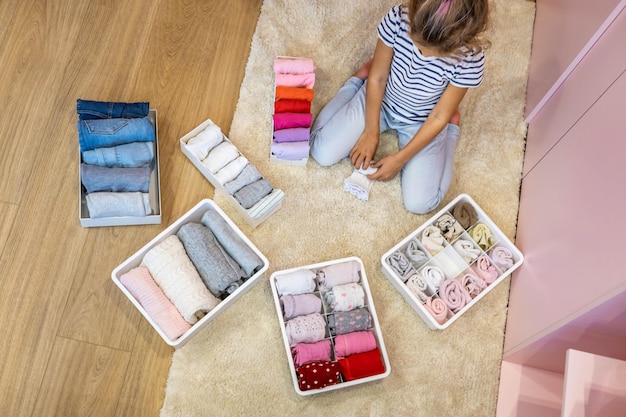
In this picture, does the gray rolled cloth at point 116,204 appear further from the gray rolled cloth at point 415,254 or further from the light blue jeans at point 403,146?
the gray rolled cloth at point 415,254

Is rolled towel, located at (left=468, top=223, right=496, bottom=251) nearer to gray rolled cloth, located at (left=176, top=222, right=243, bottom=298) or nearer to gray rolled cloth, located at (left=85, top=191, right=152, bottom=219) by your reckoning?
gray rolled cloth, located at (left=176, top=222, right=243, bottom=298)

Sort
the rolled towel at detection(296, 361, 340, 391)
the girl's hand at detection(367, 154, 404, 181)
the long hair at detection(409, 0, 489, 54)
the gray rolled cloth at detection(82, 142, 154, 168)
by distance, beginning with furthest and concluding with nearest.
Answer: the girl's hand at detection(367, 154, 404, 181) → the gray rolled cloth at detection(82, 142, 154, 168) → the rolled towel at detection(296, 361, 340, 391) → the long hair at detection(409, 0, 489, 54)

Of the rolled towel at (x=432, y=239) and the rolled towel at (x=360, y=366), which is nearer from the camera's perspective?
the rolled towel at (x=360, y=366)

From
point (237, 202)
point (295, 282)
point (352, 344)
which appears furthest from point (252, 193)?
point (352, 344)

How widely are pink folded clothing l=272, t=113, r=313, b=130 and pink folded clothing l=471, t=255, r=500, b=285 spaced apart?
0.60 metres

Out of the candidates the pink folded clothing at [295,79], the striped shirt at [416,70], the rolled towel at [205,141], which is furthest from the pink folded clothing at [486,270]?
the rolled towel at [205,141]

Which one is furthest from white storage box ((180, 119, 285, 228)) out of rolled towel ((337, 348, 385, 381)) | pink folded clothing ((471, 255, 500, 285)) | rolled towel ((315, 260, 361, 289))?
pink folded clothing ((471, 255, 500, 285))

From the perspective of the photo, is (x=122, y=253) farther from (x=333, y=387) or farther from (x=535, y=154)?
(x=535, y=154)

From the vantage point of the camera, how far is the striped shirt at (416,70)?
4.57 feet

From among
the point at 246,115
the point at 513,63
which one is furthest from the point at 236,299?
the point at 513,63

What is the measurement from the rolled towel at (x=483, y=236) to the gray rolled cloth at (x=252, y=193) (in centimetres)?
57

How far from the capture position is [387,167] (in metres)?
1.58

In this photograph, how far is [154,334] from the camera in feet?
4.83

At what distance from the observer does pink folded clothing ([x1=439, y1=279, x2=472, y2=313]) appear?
4.85 ft
